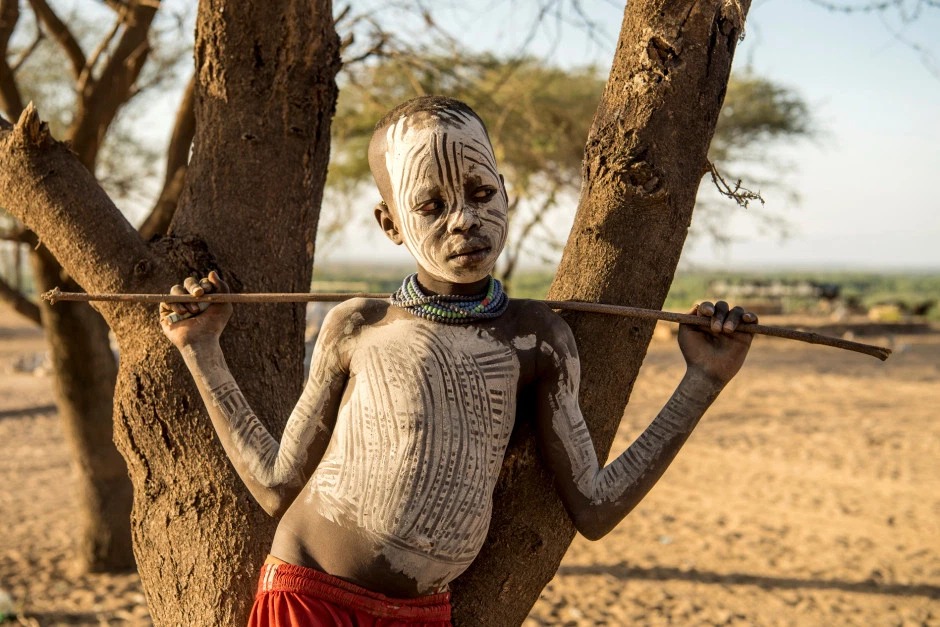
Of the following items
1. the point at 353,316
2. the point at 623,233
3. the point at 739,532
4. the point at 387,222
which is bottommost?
the point at 739,532

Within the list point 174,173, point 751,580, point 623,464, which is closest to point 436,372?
point 623,464

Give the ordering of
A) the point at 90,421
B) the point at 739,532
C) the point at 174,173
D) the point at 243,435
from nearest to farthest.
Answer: the point at 243,435 < the point at 174,173 < the point at 90,421 < the point at 739,532

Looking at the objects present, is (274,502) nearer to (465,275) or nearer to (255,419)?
(255,419)

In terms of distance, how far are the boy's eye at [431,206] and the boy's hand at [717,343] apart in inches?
21.8

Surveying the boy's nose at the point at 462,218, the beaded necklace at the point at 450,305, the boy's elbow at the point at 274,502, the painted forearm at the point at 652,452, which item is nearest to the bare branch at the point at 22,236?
the boy's elbow at the point at 274,502

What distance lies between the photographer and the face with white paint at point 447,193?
1.71m

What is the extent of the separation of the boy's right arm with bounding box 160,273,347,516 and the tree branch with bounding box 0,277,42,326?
415 cm

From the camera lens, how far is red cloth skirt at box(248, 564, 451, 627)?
65.7 inches

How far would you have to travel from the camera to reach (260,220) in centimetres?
252

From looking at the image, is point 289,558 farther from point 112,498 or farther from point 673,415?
point 112,498

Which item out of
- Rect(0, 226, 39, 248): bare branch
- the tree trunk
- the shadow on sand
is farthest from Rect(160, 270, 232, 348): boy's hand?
the shadow on sand

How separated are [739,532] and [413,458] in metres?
5.45

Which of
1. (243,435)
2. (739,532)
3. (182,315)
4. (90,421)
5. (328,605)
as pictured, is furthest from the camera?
(739,532)

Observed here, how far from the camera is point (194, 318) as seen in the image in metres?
2.01
